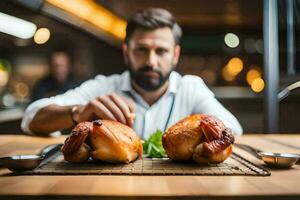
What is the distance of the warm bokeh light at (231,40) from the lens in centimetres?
544

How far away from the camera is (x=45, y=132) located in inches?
78.7

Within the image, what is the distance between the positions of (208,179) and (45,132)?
1224mm

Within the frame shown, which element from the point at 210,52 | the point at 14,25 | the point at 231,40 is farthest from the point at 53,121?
the point at 231,40

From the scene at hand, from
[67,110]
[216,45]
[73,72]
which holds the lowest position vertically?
[67,110]

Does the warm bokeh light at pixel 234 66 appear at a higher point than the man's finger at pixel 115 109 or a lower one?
higher

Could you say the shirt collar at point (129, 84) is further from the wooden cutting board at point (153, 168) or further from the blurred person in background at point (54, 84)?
the wooden cutting board at point (153, 168)

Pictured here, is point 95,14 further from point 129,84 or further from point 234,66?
point 234,66

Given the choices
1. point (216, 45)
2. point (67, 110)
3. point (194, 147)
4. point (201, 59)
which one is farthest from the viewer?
point (216, 45)

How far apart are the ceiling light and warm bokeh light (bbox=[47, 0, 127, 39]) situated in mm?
820

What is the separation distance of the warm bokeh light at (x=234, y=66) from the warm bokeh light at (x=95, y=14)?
83.4 inches

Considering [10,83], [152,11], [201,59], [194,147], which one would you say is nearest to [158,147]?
[194,147]

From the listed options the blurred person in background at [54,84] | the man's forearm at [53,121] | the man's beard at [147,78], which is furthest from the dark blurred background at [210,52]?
Result: the man's forearm at [53,121]

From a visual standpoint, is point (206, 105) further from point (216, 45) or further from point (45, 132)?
point (216, 45)

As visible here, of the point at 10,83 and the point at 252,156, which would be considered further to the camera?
the point at 10,83
